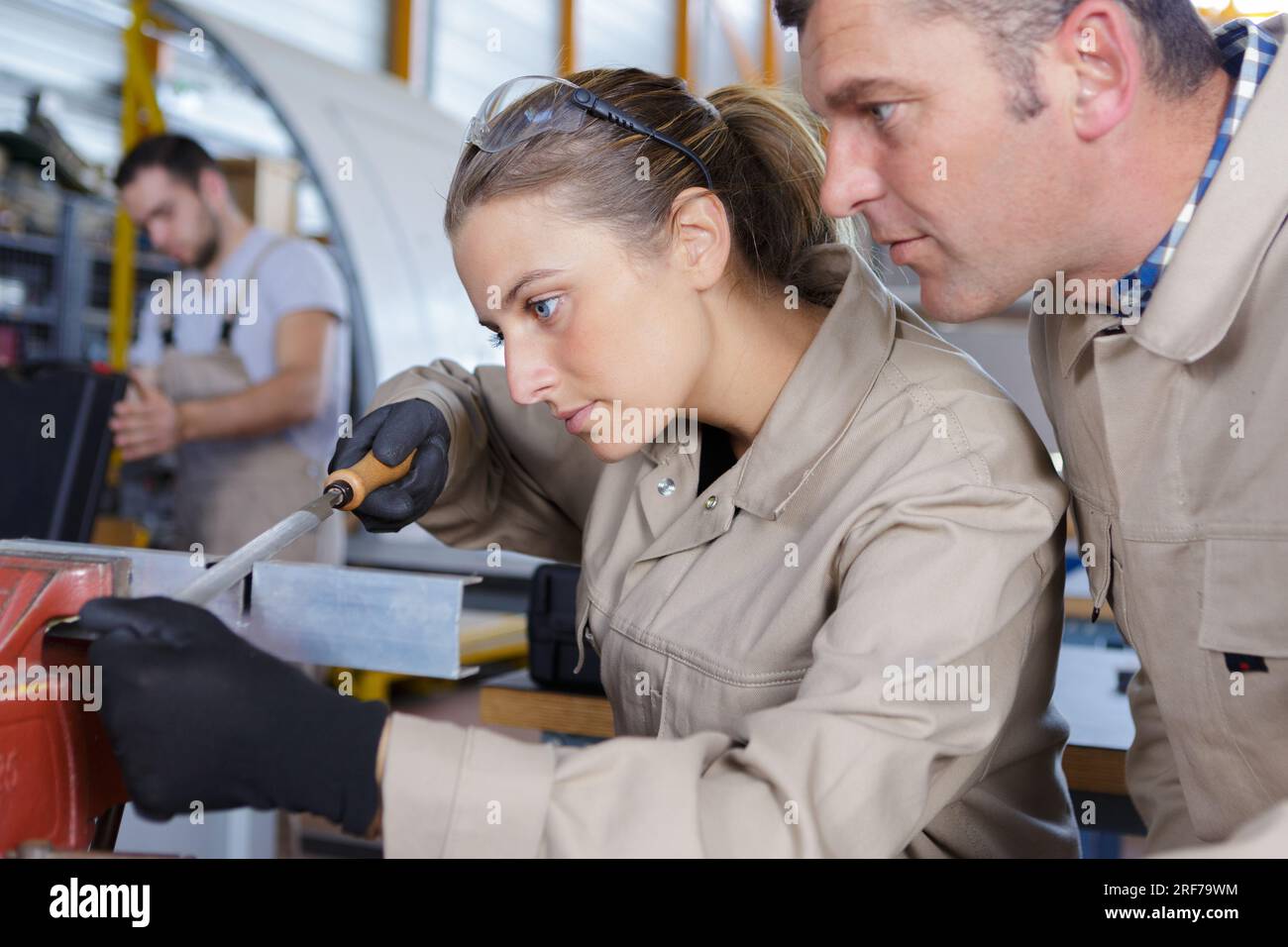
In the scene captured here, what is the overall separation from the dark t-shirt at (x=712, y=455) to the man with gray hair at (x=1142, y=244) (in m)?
0.33

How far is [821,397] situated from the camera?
1177 mm

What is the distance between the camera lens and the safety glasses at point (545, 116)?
1188 millimetres

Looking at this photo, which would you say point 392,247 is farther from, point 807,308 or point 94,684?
point 94,684

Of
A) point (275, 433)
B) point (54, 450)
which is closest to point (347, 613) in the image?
point (54, 450)

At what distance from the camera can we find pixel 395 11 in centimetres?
786

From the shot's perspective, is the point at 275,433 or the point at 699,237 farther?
the point at 275,433

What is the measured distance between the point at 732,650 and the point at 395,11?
7.66 m

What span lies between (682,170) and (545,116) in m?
0.15

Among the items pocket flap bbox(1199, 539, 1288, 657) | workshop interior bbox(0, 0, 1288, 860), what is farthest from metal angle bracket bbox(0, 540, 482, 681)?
pocket flap bbox(1199, 539, 1288, 657)

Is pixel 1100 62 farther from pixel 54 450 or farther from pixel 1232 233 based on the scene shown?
pixel 54 450

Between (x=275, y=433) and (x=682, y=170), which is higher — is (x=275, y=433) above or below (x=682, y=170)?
below

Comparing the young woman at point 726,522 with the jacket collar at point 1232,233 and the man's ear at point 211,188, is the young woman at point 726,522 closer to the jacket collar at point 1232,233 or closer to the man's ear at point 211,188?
A: the jacket collar at point 1232,233

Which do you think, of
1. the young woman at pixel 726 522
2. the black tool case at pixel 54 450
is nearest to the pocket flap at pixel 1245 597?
the young woman at pixel 726 522
